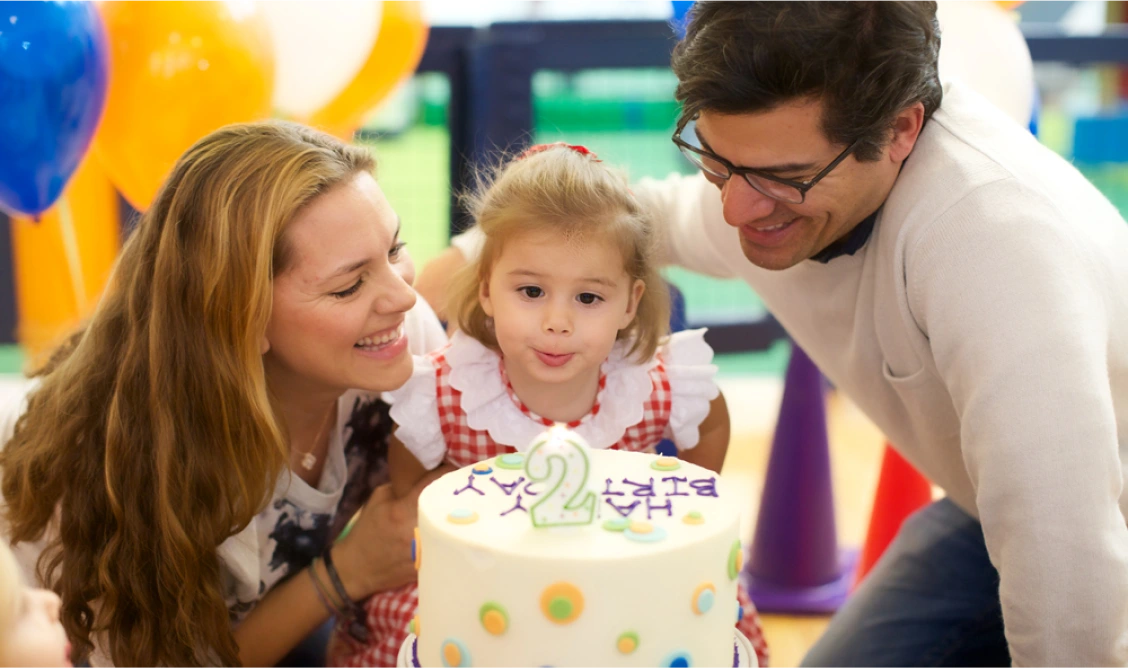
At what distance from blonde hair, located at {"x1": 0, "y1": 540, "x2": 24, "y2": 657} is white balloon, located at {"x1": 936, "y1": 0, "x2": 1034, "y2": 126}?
2144 millimetres

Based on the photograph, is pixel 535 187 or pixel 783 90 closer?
pixel 783 90

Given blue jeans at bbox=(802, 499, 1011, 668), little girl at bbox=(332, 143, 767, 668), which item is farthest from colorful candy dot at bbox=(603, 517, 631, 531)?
blue jeans at bbox=(802, 499, 1011, 668)

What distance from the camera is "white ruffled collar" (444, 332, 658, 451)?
1.76 meters

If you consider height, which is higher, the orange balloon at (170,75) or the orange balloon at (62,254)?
the orange balloon at (170,75)

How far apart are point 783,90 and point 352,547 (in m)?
1.00

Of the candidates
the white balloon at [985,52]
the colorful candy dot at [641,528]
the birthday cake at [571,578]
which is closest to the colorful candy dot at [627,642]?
the birthday cake at [571,578]

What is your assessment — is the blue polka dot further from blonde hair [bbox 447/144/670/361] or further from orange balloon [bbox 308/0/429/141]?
orange balloon [bbox 308/0/429/141]

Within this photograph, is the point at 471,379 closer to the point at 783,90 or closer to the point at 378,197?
the point at 378,197

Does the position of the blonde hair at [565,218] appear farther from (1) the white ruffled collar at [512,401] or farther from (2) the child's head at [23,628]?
(2) the child's head at [23,628]

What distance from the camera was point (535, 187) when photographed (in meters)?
1.67

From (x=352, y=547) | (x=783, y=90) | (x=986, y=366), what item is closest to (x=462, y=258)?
(x=352, y=547)

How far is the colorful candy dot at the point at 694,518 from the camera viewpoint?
1215mm

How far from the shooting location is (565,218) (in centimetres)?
164

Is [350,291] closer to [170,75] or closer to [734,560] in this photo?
[734,560]
